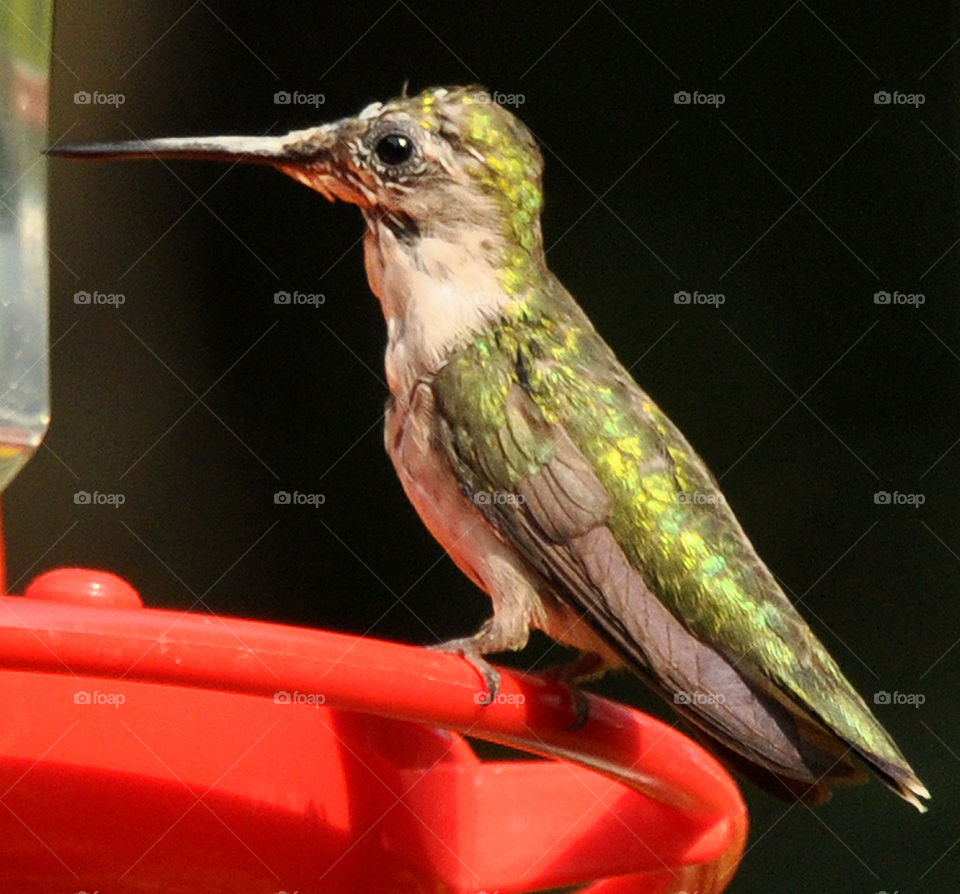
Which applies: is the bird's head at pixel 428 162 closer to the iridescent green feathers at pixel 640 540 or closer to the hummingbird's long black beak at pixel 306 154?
the hummingbird's long black beak at pixel 306 154

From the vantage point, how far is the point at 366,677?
73.0 inches

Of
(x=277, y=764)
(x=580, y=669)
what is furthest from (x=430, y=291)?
(x=277, y=764)

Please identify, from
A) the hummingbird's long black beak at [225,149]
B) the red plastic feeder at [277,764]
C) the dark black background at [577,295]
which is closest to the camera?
the red plastic feeder at [277,764]

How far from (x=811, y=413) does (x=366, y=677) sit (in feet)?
11.0

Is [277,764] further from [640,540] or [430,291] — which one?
[430,291]

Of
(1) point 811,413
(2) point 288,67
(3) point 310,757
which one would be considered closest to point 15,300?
(3) point 310,757

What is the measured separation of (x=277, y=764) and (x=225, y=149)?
127 centimetres

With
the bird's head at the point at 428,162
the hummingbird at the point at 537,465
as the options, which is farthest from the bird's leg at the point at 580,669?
the bird's head at the point at 428,162

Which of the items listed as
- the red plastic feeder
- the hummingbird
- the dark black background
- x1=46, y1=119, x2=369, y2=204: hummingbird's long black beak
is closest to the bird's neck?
the hummingbird

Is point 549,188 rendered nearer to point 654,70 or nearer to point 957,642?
point 654,70

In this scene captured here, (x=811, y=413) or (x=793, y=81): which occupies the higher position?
(x=793, y=81)

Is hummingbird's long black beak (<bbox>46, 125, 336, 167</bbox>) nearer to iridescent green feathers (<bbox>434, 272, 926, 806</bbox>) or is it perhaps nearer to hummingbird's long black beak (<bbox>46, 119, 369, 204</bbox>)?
hummingbird's long black beak (<bbox>46, 119, 369, 204</bbox>)

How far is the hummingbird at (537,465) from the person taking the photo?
9.07ft

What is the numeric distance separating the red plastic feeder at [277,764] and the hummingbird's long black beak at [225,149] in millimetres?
940
